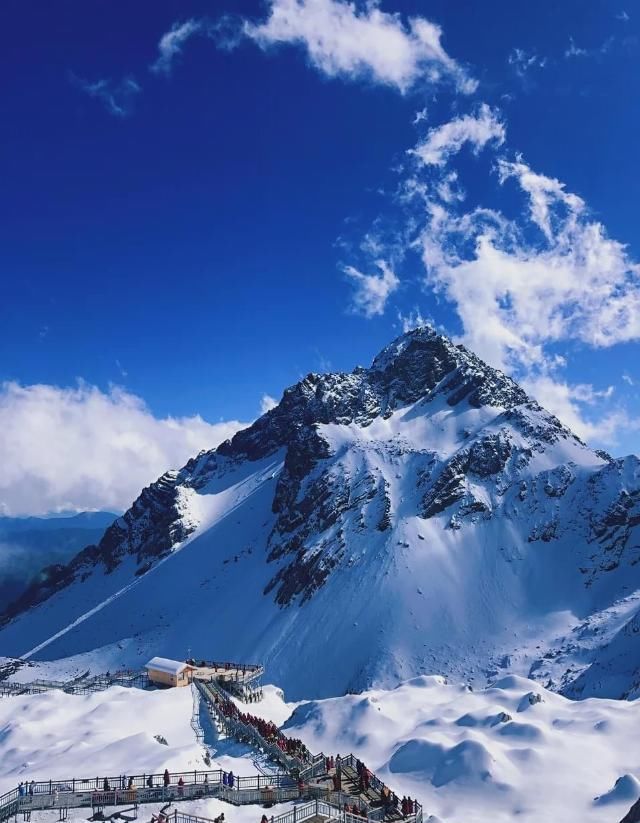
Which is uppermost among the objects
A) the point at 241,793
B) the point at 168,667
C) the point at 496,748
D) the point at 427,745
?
the point at 168,667

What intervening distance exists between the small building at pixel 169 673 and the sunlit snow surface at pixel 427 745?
20.9 ft

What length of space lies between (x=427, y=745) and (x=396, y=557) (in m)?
76.6

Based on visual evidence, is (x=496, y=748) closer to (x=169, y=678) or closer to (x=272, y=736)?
(x=272, y=736)

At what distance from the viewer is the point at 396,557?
395 feet

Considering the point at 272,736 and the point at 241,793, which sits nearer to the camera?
the point at 241,793

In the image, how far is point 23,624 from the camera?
170750 mm

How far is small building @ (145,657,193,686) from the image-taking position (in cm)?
6744

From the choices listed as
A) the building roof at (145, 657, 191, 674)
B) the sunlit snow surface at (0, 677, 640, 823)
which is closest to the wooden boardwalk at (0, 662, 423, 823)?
the sunlit snow surface at (0, 677, 640, 823)

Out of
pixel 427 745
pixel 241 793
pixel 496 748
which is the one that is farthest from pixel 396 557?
pixel 241 793

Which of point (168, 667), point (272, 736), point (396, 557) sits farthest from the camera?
point (396, 557)

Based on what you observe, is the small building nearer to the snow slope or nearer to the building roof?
the building roof

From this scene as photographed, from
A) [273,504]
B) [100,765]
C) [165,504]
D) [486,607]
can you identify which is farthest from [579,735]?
[165,504]

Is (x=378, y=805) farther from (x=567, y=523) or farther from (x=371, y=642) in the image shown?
(x=567, y=523)

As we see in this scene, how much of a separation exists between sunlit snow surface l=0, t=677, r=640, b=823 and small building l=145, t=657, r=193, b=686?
636 cm
